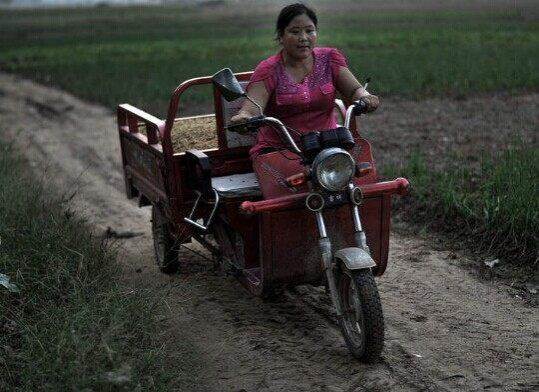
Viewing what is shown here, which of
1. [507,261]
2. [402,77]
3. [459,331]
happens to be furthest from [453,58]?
[459,331]

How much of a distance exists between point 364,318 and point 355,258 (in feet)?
1.12

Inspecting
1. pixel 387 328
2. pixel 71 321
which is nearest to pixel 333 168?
pixel 387 328

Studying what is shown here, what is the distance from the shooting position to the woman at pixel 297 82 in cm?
549

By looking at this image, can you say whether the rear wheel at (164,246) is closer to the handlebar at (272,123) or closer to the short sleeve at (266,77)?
the short sleeve at (266,77)

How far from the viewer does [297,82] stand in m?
5.57

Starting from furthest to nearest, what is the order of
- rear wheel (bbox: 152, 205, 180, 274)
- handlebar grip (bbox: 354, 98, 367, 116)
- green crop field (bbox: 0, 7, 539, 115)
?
green crop field (bbox: 0, 7, 539, 115), rear wheel (bbox: 152, 205, 180, 274), handlebar grip (bbox: 354, 98, 367, 116)

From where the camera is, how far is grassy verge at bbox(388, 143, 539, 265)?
662cm

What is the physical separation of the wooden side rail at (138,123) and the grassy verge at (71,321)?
944 millimetres

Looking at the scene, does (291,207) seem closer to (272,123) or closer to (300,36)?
(272,123)

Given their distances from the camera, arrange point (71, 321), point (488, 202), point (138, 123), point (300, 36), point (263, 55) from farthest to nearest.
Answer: point (263, 55) → point (138, 123) → point (488, 202) → point (300, 36) → point (71, 321)

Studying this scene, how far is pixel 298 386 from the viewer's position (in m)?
4.63

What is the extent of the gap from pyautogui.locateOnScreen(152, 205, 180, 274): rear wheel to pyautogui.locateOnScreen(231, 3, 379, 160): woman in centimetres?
156

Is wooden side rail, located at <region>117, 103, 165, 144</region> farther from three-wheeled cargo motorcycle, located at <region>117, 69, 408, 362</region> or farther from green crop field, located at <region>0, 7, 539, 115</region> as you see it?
green crop field, located at <region>0, 7, 539, 115</region>

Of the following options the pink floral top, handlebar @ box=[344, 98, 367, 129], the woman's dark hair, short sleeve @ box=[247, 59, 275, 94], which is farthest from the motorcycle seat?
the woman's dark hair
